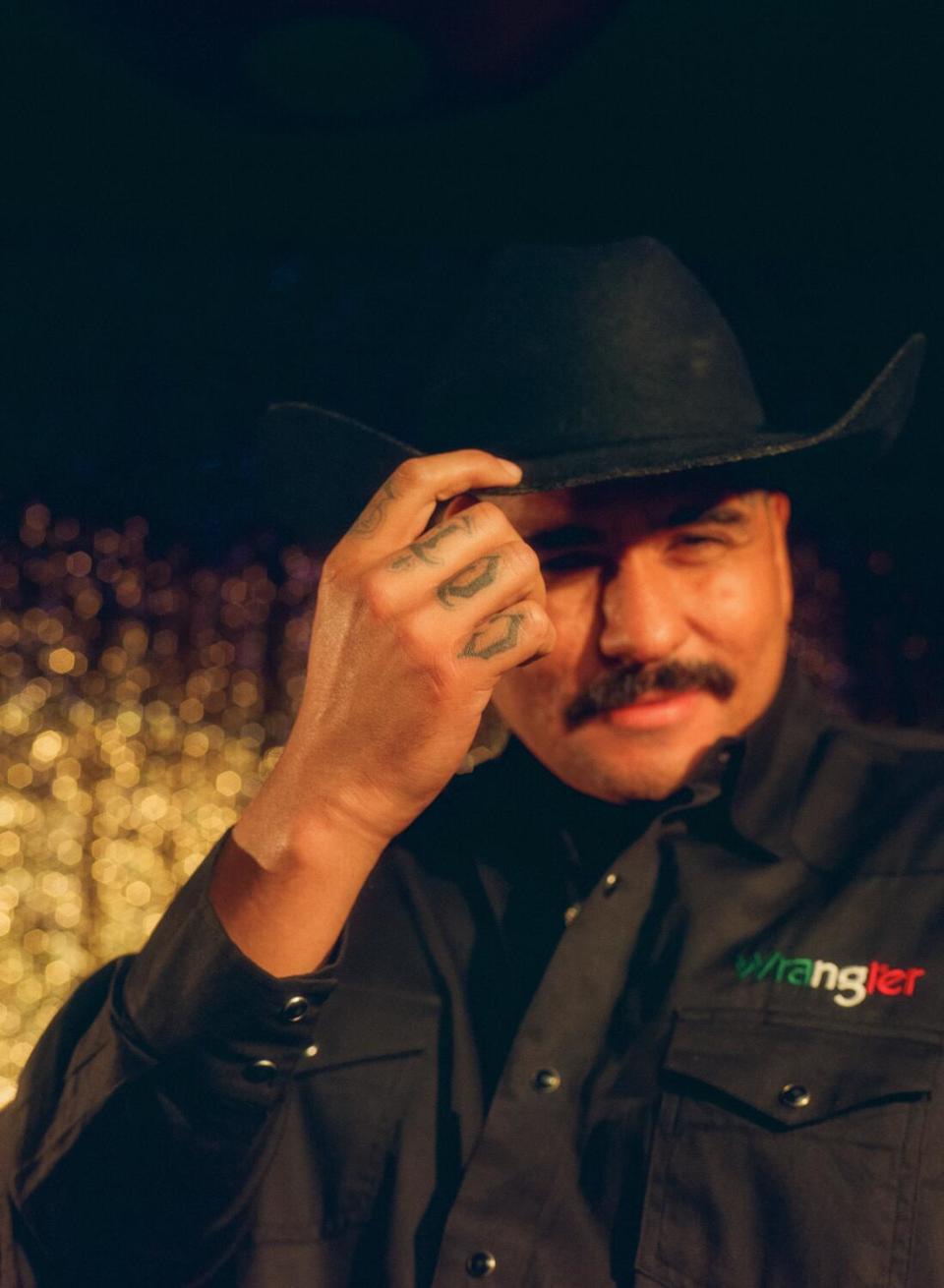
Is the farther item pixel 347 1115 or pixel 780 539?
pixel 780 539

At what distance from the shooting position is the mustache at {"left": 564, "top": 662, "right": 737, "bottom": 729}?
137 cm

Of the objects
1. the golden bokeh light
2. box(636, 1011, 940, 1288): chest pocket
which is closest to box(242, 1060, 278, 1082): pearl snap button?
box(636, 1011, 940, 1288): chest pocket

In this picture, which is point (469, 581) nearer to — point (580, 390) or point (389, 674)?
point (389, 674)

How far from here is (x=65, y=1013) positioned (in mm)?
1367

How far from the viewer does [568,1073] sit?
1.24 meters

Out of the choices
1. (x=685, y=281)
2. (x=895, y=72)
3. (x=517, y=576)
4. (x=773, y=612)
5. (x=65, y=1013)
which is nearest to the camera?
(x=517, y=576)

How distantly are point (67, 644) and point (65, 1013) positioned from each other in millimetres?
1129

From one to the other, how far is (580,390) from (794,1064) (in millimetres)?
759

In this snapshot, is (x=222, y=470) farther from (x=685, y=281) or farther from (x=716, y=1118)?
(x=716, y=1118)

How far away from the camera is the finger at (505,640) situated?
1.06 metres

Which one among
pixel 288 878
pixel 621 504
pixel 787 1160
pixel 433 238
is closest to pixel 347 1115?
pixel 288 878

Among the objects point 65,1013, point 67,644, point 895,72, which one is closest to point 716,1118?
point 65,1013

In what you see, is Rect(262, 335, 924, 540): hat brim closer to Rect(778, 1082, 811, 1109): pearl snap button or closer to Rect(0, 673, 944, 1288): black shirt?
Rect(0, 673, 944, 1288): black shirt

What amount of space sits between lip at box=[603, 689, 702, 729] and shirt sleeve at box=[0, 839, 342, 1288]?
0.41 m
